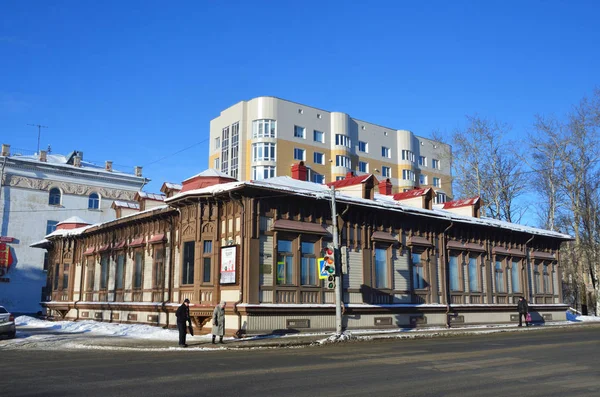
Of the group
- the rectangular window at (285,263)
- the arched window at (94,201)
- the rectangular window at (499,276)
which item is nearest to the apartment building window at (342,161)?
the arched window at (94,201)

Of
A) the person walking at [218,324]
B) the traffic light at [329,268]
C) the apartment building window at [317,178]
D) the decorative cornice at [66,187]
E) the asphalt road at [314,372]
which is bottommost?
the asphalt road at [314,372]

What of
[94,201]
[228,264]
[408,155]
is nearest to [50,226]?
[94,201]

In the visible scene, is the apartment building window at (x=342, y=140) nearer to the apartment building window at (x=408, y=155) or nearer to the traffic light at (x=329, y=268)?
the apartment building window at (x=408, y=155)

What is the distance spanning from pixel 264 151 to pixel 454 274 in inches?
1678

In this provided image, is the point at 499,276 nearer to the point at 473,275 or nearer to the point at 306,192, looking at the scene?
the point at 473,275

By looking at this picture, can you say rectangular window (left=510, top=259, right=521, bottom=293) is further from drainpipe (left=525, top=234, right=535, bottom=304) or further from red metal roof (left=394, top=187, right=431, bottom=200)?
red metal roof (left=394, top=187, right=431, bottom=200)

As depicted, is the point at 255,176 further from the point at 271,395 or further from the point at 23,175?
the point at 271,395

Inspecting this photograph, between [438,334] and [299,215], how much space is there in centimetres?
763

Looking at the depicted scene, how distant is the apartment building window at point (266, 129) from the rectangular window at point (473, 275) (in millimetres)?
41972

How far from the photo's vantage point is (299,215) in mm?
24797

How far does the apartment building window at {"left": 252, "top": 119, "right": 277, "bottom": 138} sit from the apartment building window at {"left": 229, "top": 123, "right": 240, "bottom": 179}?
339 cm

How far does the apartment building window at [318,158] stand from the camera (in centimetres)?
Answer: 7500

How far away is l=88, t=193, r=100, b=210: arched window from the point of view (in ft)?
182

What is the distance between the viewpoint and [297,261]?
24391 mm
